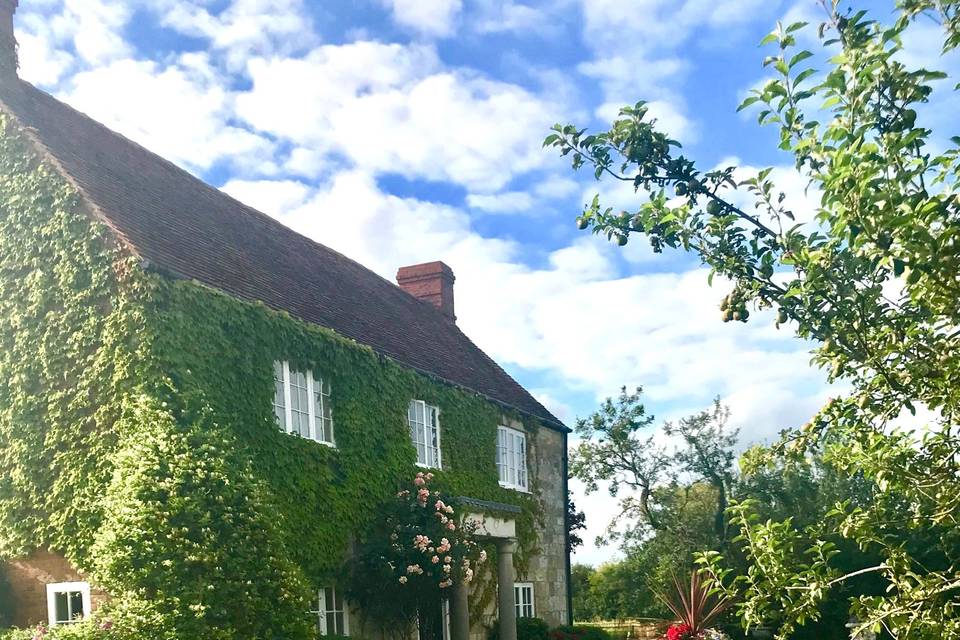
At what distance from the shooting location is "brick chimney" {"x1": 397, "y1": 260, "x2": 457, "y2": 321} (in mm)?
28359

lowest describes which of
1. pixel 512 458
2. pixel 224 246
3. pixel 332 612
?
pixel 332 612

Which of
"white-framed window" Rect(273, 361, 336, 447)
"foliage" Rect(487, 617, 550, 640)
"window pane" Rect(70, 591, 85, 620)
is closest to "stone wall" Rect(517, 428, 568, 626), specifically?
"foliage" Rect(487, 617, 550, 640)

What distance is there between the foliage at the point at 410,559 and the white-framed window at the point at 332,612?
10.7 inches

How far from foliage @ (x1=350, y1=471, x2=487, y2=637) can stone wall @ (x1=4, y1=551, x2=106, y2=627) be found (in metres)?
4.52

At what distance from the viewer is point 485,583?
21.0 m

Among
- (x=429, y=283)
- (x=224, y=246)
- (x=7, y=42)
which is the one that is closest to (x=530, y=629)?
(x=224, y=246)

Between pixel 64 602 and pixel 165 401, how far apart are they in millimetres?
3170

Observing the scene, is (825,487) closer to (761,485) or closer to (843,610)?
(761,485)

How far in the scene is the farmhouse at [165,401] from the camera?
40.1 ft

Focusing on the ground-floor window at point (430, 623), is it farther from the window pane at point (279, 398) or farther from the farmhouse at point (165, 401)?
the window pane at point (279, 398)

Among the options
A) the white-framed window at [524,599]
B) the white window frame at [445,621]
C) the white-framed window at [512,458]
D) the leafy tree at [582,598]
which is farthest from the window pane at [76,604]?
the leafy tree at [582,598]

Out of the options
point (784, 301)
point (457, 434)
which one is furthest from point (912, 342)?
point (457, 434)

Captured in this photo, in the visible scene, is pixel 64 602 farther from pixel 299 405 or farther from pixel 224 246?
pixel 224 246

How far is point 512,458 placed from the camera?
23.4 m
